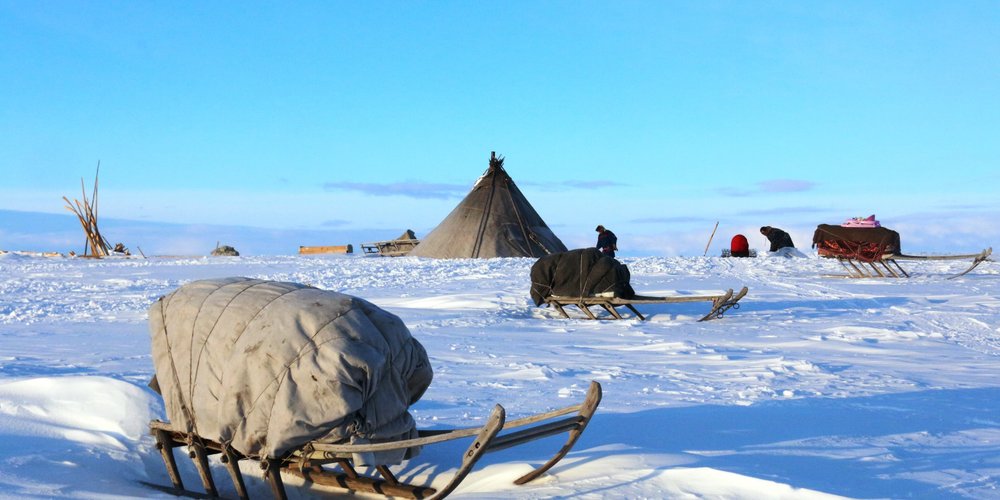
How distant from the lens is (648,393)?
21.4 feet

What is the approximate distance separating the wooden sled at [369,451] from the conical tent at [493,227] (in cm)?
1931

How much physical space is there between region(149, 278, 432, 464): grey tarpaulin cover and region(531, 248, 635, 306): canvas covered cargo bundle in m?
7.51

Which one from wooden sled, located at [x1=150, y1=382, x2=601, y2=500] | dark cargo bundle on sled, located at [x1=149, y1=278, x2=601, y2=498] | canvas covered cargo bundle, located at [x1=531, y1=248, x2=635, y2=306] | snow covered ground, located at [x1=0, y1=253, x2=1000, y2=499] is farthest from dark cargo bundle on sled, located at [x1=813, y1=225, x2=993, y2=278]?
dark cargo bundle on sled, located at [x1=149, y1=278, x2=601, y2=498]

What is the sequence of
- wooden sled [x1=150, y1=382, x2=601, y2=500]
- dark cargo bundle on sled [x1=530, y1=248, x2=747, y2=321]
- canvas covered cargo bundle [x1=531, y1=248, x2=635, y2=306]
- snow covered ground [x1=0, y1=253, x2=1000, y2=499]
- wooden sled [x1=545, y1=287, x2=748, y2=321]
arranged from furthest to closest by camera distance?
canvas covered cargo bundle [x1=531, y1=248, x2=635, y2=306] → dark cargo bundle on sled [x1=530, y1=248, x2=747, y2=321] → wooden sled [x1=545, y1=287, x2=748, y2=321] → snow covered ground [x1=0, y1=253, x2=1000, y2=499] → wooden sled [x1=150, y1=382, x2=601, y2=500]

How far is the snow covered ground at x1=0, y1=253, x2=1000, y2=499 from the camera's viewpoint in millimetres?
4277

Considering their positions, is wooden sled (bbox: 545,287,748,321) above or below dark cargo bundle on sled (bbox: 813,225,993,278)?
below

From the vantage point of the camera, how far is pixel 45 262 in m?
21.9

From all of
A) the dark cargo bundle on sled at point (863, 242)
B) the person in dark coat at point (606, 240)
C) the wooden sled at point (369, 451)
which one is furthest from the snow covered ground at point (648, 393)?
the dark cargo bundle on sled at point (863, 242)

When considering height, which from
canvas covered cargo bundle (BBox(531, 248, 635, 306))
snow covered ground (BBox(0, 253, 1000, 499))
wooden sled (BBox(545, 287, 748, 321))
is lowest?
snow covered ground (BBox(0, 253, 1000, 499))

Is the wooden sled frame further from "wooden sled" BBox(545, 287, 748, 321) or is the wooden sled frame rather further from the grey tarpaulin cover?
the grey tarpaulin cover

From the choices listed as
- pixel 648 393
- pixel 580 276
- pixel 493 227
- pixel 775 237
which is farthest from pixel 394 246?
pixel 648 393

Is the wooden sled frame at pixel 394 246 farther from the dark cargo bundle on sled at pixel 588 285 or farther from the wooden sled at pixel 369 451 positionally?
the wooden sled at pixel 369 451

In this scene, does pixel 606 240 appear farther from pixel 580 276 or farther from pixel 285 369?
pixel 285 369

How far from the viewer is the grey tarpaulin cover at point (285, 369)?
390 cm
